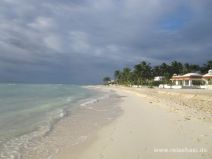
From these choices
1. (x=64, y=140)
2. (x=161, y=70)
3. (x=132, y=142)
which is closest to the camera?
(x=132, y=142)

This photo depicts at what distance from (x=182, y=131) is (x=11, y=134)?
6.21m

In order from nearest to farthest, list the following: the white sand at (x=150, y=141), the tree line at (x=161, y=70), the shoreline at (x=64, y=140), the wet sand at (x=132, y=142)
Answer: the white sand at (x=150, y=141), the wet sand at (x=132, y=142), the shoreline at (x=64, y=140), the tree line at (x=161, y=70)

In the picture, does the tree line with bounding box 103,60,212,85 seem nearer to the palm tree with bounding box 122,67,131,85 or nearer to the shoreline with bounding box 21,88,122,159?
the palm tree with bounding box 122,67,131,85

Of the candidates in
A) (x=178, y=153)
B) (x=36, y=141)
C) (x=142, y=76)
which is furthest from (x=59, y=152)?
(x=142, y=76)

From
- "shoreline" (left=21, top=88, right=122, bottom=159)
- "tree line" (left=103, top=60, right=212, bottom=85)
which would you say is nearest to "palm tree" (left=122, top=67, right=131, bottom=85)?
"tree line" (left=103, top=60, right=212, bottom=85)

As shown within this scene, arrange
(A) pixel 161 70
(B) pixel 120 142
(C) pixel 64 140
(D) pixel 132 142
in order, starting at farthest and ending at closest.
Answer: (A) pixel 161 70 → (C) pixel 64 140 → (B) pixel 120 142 → (D) pixel 132 142

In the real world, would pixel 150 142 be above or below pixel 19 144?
above

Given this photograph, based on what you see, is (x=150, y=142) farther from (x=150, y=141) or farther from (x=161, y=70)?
(x=161, y=70)

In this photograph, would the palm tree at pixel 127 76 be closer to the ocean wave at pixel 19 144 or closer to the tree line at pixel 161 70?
the tree line at pixel 161 70

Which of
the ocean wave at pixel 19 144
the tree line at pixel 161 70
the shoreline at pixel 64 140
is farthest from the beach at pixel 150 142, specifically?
the tree line at pixel 161 70

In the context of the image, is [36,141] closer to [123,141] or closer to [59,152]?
[59,152]

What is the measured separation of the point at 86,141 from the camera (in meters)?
9.96

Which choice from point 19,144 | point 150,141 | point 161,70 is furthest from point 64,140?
point 161,70

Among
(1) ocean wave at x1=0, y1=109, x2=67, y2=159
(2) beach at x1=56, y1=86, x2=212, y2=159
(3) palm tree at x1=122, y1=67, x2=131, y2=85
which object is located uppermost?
(3) palm tree at x1=122, y1=67, x2=131, y2=85
